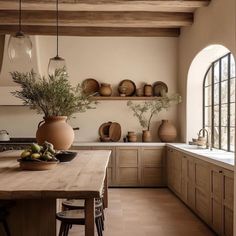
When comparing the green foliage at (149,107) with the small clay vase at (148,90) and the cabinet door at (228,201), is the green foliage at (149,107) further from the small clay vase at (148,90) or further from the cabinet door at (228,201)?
→ the cabinet door at (228,201)

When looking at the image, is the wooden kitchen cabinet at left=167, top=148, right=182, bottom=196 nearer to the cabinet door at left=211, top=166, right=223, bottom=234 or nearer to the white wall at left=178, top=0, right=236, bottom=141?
the white wall at left=178, top=0, right=236, bottom=141

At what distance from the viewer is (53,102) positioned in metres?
3.18

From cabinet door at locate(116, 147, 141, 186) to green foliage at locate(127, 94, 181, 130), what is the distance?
0.74 meters

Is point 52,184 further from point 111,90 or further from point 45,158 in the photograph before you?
point 111,90

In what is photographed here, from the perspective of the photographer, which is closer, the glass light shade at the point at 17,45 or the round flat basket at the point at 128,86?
the glass light shade at the point at 17,45

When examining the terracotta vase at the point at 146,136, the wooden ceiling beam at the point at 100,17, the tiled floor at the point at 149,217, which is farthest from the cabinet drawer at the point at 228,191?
the terracotta vase at the point at 146,136

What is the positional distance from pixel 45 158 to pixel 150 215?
2333 mm

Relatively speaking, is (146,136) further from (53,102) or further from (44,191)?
(44,191)

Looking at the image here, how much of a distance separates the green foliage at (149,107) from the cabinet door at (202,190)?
2.26 m

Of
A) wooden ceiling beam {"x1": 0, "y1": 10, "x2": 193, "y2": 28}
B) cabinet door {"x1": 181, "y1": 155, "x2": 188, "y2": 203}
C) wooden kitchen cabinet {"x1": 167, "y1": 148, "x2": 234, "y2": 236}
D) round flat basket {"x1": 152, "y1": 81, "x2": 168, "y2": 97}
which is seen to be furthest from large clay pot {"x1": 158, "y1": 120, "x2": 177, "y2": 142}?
wooden ceiling beam {"x1": 0, "y1": 10, "x2": 193, "y2": 28}

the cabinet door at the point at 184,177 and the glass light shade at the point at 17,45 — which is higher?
the glass light shade at the point at 17,45

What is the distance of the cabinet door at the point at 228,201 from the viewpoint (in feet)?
10.7

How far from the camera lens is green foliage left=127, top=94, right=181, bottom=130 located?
6.49 metres

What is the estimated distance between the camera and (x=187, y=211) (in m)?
4.75
